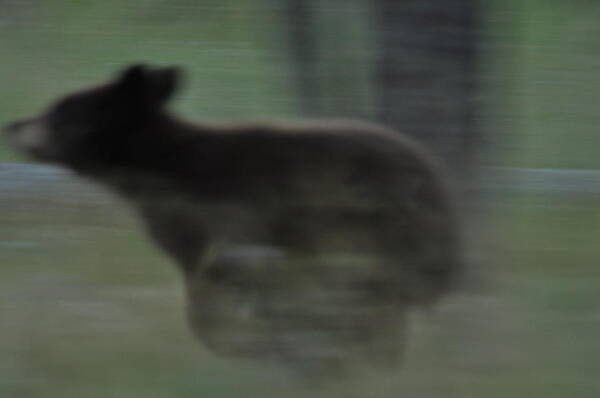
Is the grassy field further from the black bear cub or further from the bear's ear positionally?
the bear's ear

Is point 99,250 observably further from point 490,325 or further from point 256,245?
point 490,325

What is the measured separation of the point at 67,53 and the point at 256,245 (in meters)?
2.84

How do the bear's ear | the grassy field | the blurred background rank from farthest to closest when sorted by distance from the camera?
1. the bear's ear
2. the blurred background
3. the grassy field

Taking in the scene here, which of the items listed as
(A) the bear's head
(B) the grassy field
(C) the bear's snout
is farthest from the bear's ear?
(B) the grassy field

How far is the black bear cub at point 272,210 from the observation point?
4.58 m

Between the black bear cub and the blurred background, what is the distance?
6.2 inches

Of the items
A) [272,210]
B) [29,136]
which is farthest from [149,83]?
[272,210]

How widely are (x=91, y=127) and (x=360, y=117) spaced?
3.97 ft

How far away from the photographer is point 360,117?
589 centimetres

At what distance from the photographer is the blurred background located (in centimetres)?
400

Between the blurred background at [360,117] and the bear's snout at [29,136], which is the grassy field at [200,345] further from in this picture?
the bear's snout at [29,136]

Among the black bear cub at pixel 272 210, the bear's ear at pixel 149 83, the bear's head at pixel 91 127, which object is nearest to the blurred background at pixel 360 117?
the black bear cub at pixel 272 210

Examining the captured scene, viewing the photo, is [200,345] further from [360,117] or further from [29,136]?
[360,117]

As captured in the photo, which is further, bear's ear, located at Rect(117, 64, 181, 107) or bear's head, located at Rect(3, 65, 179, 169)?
bear's head, located at Rect(3, 65, 179, 169)
